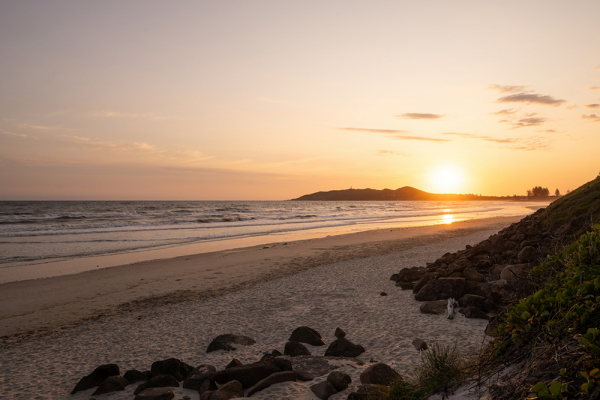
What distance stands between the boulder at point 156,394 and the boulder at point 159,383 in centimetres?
18

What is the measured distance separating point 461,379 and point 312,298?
6.89 meters

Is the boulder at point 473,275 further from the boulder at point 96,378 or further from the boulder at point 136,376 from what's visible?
the boulder at point 96,378

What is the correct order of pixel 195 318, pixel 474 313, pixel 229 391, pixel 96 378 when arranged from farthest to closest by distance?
1. pixel 195 318
2. pixel 474 313
3. pixel 96 378
4. pixel 229 391

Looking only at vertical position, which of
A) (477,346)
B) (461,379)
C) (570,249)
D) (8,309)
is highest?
(570,249)

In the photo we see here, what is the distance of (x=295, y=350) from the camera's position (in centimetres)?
621

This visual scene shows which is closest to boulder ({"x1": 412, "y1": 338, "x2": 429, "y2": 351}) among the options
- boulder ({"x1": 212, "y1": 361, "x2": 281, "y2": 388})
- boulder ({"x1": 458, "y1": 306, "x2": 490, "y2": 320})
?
boulder ({"x1": 458, "y1": 306, "x2": 490, "y2": 320})

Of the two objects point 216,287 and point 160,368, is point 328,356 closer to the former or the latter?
point 160,368

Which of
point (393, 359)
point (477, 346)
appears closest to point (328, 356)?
point (393, 359)

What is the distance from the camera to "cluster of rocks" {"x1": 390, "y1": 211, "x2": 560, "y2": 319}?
25.0 feet

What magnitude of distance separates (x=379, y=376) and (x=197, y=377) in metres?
2.46

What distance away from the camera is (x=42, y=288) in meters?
11.7

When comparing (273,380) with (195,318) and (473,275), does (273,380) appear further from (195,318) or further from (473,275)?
(473,275)

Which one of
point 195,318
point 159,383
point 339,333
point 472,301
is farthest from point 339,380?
point 195,318

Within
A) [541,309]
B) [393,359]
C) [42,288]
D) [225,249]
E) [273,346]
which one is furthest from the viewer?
[225,249]
